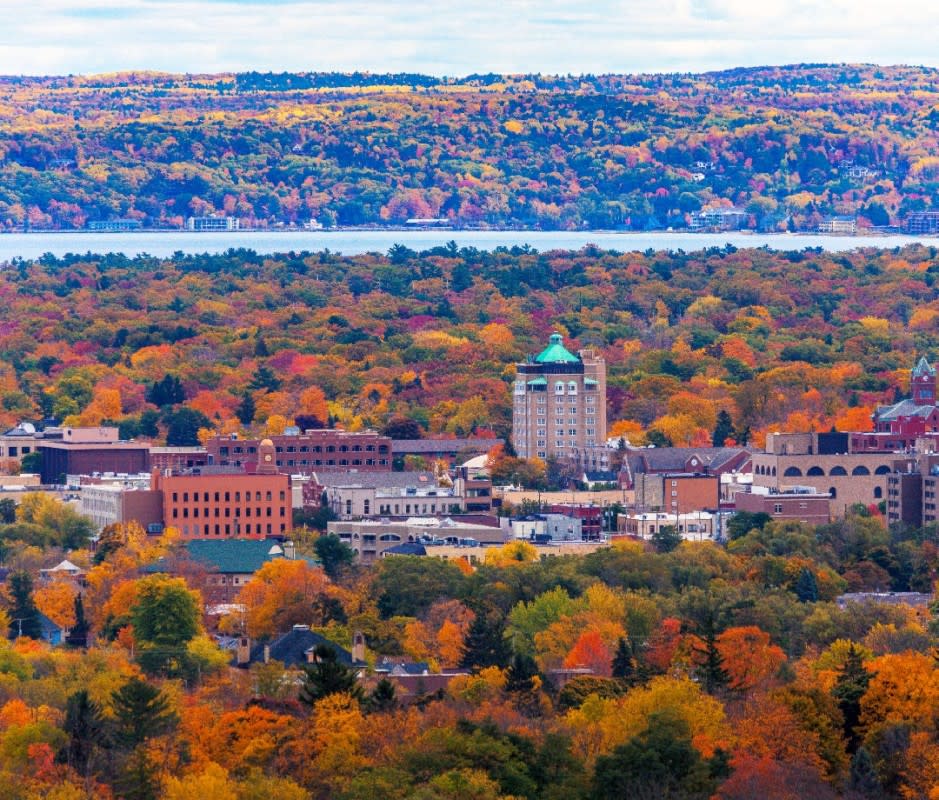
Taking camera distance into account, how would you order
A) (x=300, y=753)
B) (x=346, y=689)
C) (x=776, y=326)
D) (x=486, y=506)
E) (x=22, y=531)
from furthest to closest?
(x=776, y=326)
(x=486, y=506)
(x=22, y=531)
(x=346, y=689)
(x=300, y=753)

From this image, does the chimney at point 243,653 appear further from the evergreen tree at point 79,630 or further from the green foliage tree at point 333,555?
the green foliage tree at point 333,555

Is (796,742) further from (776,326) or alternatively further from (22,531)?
(776,326)

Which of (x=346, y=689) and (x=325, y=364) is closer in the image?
(x=346, y=689)

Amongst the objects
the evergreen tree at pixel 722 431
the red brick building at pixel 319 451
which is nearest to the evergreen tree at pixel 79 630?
the red brick building at pixel 319 451

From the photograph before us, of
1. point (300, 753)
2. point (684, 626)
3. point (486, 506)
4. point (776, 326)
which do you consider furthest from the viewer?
point (776, 326)

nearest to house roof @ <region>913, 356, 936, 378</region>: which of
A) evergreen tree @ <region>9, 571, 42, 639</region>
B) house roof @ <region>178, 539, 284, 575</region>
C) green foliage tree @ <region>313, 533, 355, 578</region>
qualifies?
house roof @ <region>178, 539, 284, 575</region>

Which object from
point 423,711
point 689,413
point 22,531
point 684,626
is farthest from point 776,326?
point 423,711
